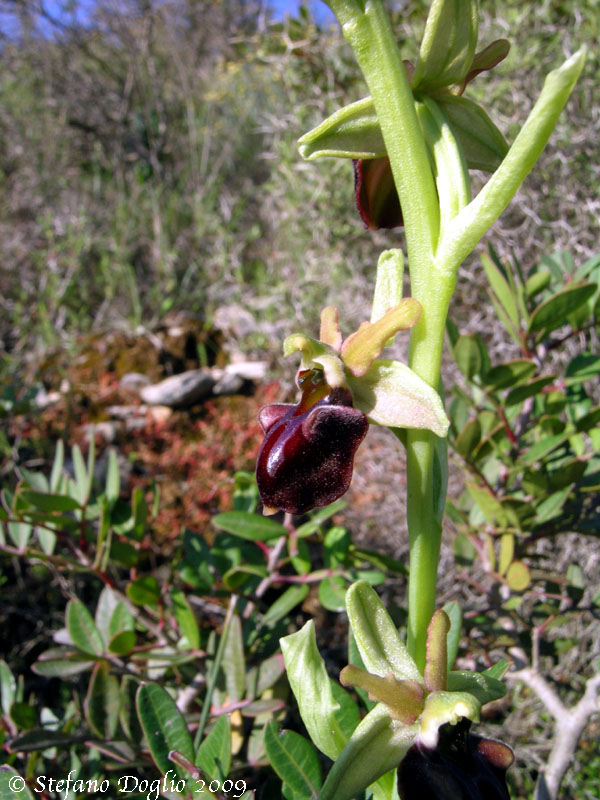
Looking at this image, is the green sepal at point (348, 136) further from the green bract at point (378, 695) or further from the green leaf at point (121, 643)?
the green leaf at point (121, 643)

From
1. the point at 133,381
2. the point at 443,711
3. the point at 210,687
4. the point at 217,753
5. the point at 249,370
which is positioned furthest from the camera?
the point at 249,370

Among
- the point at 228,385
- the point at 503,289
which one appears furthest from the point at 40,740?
the point at 228,385

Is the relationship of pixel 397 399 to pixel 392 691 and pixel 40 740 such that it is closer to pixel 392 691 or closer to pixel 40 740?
pixel 392 691

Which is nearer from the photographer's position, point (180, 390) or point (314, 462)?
point (314, 462)

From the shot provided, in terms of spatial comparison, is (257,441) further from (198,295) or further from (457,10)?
(457,10)

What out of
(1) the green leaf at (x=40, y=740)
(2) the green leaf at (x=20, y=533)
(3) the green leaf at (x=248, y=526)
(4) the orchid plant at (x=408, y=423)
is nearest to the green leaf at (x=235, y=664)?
(3) the green leaf at (x=248, y=526)

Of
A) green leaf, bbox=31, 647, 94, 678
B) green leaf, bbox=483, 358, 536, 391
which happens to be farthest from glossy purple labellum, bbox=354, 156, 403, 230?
green leaf, bbox=31, 647, 94, 678
